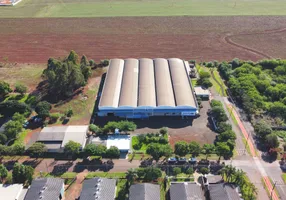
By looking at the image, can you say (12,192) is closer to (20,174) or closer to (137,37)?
(20,174)

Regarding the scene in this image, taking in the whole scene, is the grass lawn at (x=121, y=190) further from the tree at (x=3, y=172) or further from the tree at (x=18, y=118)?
the tree at (x=18, y=118)

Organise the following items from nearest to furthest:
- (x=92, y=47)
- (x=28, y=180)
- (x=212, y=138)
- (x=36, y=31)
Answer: (x=28, y=180)
(x=212, y=138)
(x=92, y=47)
(x=36, y=31)

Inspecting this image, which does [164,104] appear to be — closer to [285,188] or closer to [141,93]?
[141,93]

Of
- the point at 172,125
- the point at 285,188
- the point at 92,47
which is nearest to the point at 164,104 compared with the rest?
the point at 172,125

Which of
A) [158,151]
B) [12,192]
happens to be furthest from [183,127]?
[12,192]

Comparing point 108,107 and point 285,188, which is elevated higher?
point 108,107

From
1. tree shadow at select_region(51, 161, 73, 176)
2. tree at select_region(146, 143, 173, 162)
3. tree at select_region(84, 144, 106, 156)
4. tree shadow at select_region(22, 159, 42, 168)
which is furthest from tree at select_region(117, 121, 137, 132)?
tree shadow at select_region(22, 159, 42, 168)
